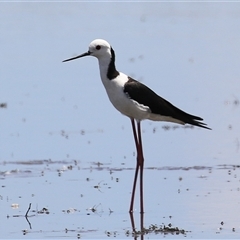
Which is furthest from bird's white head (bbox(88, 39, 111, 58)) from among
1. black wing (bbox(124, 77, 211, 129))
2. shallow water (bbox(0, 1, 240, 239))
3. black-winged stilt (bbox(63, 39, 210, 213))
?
shallow water (bbox(0, 1, 240, 239))

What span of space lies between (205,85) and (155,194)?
904 centimetres

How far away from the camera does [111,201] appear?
10.9 meters

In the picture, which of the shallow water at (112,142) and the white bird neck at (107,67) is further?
the white bird neck at (107,67)

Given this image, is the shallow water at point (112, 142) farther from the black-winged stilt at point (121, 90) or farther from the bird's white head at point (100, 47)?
the bird's white head at point (100, 47)

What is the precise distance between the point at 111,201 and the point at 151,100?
113 centimetres

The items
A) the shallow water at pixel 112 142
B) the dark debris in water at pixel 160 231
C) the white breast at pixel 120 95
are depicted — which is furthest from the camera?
the white breast at pixel 120 95

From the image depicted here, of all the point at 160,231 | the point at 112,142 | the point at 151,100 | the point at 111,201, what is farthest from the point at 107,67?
the point at 112,142

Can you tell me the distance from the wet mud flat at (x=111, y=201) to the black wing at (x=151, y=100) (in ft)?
2.70

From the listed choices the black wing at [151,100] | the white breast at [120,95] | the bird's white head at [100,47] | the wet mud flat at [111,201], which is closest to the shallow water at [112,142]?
the wet mud flat at [111,201]

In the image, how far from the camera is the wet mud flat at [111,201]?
378 inches

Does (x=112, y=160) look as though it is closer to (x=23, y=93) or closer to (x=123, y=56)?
(x=23, y=93)

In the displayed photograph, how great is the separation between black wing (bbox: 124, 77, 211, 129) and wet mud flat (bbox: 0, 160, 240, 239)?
82 centimetres

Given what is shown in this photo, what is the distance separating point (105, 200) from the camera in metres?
10.9

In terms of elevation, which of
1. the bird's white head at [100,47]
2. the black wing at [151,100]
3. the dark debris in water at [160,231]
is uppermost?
the bird's white head at [100,47]
